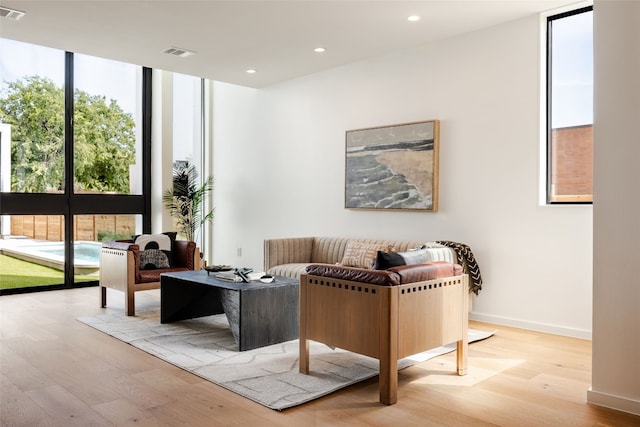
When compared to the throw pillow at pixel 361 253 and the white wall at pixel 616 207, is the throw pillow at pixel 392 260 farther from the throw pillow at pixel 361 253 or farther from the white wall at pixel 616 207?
the throw pillow at pixel 361 253

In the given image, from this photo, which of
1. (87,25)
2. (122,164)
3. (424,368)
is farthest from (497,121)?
(122,164)

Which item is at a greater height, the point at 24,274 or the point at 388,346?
the point at 388,346

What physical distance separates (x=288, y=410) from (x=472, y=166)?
3.28 meters

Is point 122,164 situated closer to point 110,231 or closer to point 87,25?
point 110,231

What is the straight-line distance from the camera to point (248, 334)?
155 inches

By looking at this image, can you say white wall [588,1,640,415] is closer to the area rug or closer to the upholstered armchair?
the area rug

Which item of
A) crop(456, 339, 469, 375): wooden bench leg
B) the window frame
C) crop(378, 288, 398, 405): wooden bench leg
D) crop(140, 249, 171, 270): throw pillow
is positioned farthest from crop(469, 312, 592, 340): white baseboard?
crop(140, 249, 171, 270): throw pillow

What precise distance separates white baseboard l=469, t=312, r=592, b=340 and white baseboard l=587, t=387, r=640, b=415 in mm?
1609

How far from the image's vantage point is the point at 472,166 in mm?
5164

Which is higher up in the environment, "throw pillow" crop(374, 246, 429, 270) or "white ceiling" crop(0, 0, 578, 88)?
"white ceiling" crop(0, 0, 578, 88)

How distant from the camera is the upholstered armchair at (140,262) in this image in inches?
204

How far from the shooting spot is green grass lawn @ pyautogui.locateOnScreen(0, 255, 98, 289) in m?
6.52

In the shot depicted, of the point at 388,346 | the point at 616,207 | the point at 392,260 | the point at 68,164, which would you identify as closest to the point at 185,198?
the point at 68,164

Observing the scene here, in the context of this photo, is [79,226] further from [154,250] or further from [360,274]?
[360,274]
